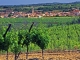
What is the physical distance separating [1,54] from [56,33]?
397 inches

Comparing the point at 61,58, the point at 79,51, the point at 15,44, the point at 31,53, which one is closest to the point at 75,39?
the point at 79,51

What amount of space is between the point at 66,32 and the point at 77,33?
1398mm

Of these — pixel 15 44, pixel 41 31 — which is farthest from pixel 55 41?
pixel 15 44

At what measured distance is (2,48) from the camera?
2334 centimetres

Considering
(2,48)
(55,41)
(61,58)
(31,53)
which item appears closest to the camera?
(2,48)

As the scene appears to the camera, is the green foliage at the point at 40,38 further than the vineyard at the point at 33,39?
Yes

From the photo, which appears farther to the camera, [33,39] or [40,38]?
[40,38]

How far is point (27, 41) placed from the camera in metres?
26.9

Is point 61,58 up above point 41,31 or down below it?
below

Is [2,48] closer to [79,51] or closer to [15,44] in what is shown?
[15,44]

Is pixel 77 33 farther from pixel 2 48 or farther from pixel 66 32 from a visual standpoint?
pixel 2 48

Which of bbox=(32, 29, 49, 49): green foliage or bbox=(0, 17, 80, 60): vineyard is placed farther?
bbox=(32, 29, 49, 49): green foliage

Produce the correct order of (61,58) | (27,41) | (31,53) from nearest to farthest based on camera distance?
(27,41), (61,58), (31,53)

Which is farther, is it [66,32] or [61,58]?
[66,32]
